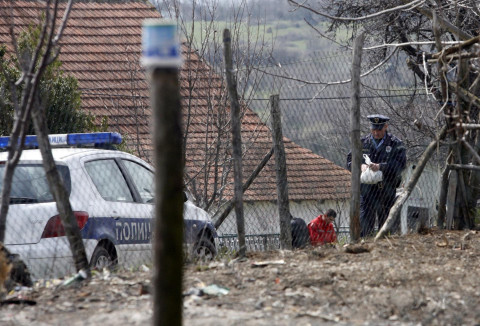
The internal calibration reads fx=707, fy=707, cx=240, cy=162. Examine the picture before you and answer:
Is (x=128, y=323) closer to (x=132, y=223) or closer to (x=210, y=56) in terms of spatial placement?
(x=132, y=223)

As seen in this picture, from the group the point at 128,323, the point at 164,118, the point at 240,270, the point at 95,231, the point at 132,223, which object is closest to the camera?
the point at 164,118

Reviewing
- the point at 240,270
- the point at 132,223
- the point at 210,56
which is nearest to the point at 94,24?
the point at 210,56

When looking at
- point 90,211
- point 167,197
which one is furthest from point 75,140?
point 167,197

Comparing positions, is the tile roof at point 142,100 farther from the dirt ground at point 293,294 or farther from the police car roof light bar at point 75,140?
the dirt ground at point 293,294

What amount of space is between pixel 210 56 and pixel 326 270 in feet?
18.4

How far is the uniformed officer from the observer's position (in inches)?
321

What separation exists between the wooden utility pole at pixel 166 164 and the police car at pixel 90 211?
3.23 m

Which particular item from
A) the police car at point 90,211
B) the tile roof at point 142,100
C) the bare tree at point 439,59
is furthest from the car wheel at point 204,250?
the bare tree at point 439,59

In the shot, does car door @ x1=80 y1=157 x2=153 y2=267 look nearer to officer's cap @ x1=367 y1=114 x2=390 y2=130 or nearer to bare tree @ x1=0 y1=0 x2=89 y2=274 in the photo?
bare tree @ x1=0 y1=0 x2=89 y2=274

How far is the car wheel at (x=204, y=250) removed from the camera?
18.5ft

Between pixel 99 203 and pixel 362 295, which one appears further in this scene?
pixel 99 203

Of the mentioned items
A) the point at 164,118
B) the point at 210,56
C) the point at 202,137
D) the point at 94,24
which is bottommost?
the point at 164,118

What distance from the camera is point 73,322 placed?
376 centimetres

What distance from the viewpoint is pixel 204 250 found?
6215 mm
